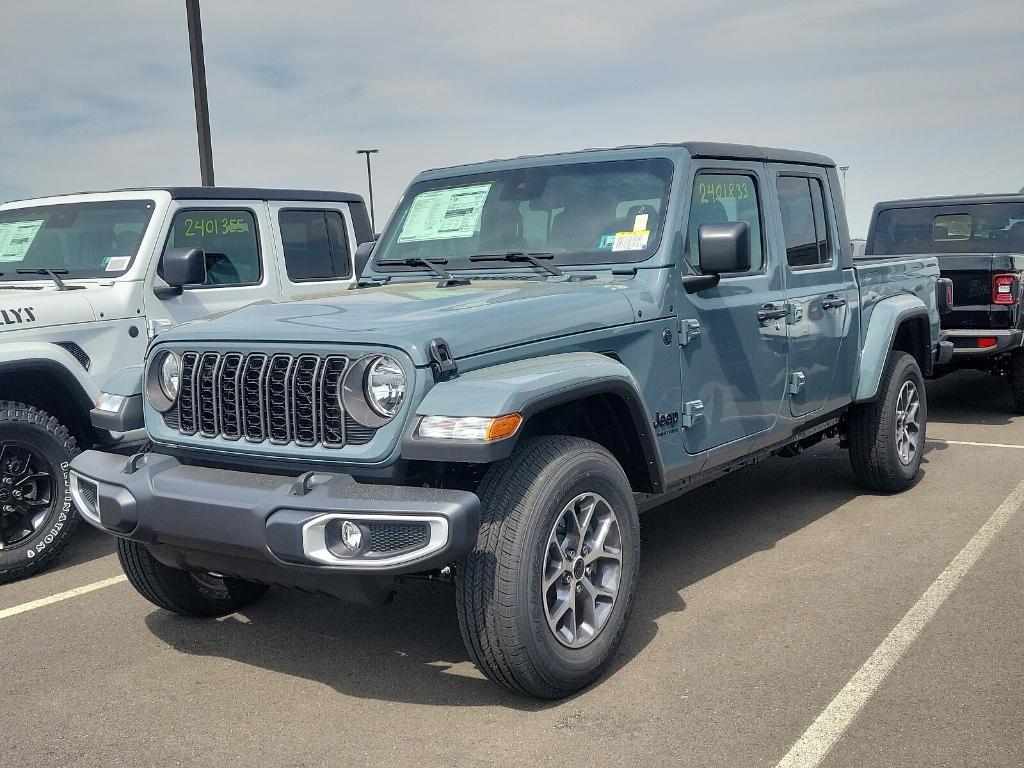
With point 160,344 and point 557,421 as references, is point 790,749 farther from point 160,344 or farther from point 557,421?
point 160,344

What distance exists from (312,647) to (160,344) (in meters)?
1.36

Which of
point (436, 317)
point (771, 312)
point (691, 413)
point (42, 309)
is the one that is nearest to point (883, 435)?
point (771, 312)

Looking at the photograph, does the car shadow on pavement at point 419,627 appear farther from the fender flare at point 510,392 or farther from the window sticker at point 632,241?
the window sticker at point 632,241

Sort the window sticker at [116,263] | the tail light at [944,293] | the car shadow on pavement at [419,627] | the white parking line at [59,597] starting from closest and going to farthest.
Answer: the car shadow on pavement at [419,627] < the white parking line at [59,597] < the window sticker at [116,263] < the tail light at [944,293]

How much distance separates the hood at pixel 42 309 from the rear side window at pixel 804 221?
3795 millimetres

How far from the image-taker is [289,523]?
3227 mm

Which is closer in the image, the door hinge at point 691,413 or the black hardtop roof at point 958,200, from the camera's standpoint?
the door hinge at point 691,413

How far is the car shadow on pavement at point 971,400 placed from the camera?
30.9 feet

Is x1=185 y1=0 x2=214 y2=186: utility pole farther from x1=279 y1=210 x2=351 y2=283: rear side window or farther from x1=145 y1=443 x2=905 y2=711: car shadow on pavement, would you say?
x1=145 y1=443 x2=905 y2=711: car shadow on pavement

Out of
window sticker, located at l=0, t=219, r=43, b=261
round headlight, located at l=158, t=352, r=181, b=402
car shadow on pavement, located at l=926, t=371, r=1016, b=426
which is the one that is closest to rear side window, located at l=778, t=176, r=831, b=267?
round headlight, located at l=158, t=352, r=181, b=402

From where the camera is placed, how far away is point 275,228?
7.27 metres

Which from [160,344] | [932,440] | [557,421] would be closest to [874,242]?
[932,440]

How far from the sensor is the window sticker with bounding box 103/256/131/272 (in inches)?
249

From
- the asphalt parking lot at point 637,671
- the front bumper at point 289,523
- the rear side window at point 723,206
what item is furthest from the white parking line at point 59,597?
the rear side window at point 723,206
